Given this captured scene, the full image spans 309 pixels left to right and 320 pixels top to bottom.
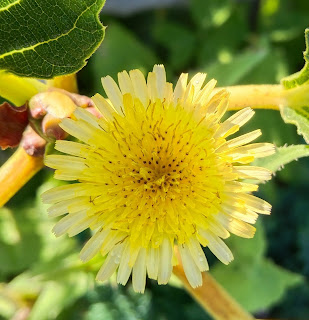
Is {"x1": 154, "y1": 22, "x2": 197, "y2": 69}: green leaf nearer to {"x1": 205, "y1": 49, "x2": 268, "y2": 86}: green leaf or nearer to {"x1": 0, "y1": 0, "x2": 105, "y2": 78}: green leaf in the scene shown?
{"x1": 205, "y1": 49, "x2": 268, "y2": 86}: green leaf

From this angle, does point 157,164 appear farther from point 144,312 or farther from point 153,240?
point 144,312

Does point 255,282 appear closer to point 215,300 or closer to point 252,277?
point 252,277

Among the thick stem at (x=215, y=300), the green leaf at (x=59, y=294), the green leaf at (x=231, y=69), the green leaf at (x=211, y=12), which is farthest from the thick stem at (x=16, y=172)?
the green leaf at (x=211, y=12)

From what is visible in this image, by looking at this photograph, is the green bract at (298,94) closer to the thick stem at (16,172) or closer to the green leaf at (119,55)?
the thick stem at (16,172)

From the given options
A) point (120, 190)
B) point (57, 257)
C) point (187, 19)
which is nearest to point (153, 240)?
point (120, 190)

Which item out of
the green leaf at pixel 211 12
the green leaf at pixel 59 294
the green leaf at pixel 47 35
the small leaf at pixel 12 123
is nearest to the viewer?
the green leaf at pixel 47 35

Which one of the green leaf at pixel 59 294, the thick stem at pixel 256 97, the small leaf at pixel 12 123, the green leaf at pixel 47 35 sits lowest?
the green leaf at pixel 59 294

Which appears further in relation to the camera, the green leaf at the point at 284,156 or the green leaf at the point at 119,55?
the green leaf at the point at 119,55

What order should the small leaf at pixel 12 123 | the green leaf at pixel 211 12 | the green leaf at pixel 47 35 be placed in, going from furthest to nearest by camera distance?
the green leaf at pixel 211 12
the small leaf at pixel 12 123
the green leaf at pixel 47 35
